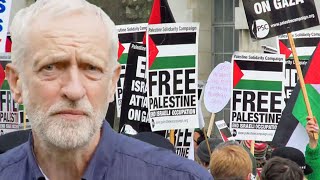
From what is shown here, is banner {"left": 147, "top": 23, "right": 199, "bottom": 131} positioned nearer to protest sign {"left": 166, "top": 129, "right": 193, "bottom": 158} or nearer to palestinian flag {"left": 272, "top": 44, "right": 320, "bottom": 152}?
protest sign {"left": 166, "top": 129, "right": 193, "bottom": 158}

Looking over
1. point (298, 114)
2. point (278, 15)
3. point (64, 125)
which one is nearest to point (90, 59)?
point (64, 125)

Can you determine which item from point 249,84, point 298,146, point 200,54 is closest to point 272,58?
point 249,84

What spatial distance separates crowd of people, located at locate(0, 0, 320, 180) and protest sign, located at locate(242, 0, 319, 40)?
19.0 feet

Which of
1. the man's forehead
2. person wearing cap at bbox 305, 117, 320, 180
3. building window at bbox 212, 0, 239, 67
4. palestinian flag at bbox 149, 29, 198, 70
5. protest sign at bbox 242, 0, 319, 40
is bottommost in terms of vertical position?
person wearing cap at bbox 305, 117, 320, 180

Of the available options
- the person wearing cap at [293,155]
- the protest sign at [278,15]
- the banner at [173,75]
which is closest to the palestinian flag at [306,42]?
the protest sign at [278,15]

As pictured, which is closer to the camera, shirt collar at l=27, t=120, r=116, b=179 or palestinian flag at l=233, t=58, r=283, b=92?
shirt collar at l=27, t=120, r=116, b=179

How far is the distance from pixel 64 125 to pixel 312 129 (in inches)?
213

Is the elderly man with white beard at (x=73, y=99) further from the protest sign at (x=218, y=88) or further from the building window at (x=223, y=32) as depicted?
the building window at (x=223, y=32)

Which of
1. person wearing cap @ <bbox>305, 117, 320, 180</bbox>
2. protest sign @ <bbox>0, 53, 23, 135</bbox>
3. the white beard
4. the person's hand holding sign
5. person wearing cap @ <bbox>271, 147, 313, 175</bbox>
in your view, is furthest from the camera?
protest sign @ <bbox>0, 53, 23, 135</bbox>

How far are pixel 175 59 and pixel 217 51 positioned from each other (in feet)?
30.0

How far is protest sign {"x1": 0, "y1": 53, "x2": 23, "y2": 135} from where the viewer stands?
8883 mm

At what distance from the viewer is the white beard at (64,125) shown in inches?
78.1

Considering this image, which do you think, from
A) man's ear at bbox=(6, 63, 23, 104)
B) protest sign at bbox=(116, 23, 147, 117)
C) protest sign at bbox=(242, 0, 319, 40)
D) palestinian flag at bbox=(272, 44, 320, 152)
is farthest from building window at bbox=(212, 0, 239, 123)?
man's ear at bbox=(6, 63, 23, 104)

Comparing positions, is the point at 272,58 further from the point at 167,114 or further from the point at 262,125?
the point at 167,114
